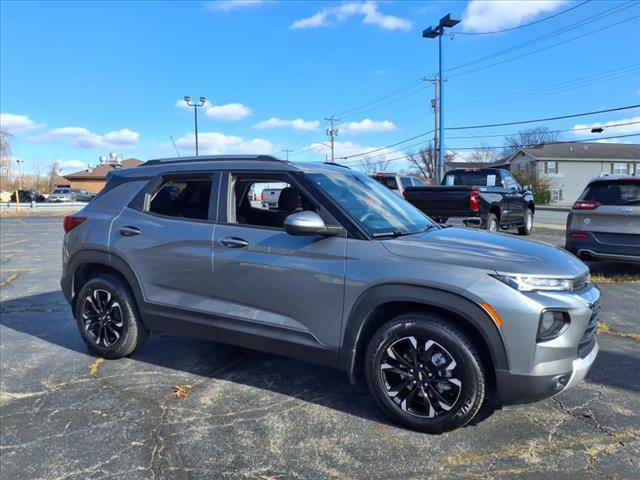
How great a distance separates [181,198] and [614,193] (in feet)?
22.5

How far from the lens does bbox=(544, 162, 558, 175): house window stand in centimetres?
5791

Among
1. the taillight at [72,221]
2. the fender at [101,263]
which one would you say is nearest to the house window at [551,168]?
the taillight at [72,221]

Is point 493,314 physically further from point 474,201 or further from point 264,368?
point 474,201

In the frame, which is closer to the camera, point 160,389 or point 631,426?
point 631,426

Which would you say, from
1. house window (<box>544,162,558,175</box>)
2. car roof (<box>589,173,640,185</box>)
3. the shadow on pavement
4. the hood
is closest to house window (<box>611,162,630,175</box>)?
house window (<box>544,162,558,175</box>)

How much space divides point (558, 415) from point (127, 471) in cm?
289

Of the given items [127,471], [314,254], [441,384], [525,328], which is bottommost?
[127,471]

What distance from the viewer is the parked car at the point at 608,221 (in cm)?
749

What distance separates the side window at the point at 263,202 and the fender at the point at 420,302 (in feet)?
2.72

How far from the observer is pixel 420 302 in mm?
3098

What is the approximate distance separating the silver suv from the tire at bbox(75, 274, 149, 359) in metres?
0.01

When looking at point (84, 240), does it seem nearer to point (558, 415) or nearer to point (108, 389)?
point (108, 389)

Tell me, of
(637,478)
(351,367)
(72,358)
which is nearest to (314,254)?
(351,367)

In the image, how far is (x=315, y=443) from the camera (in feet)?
10.2
